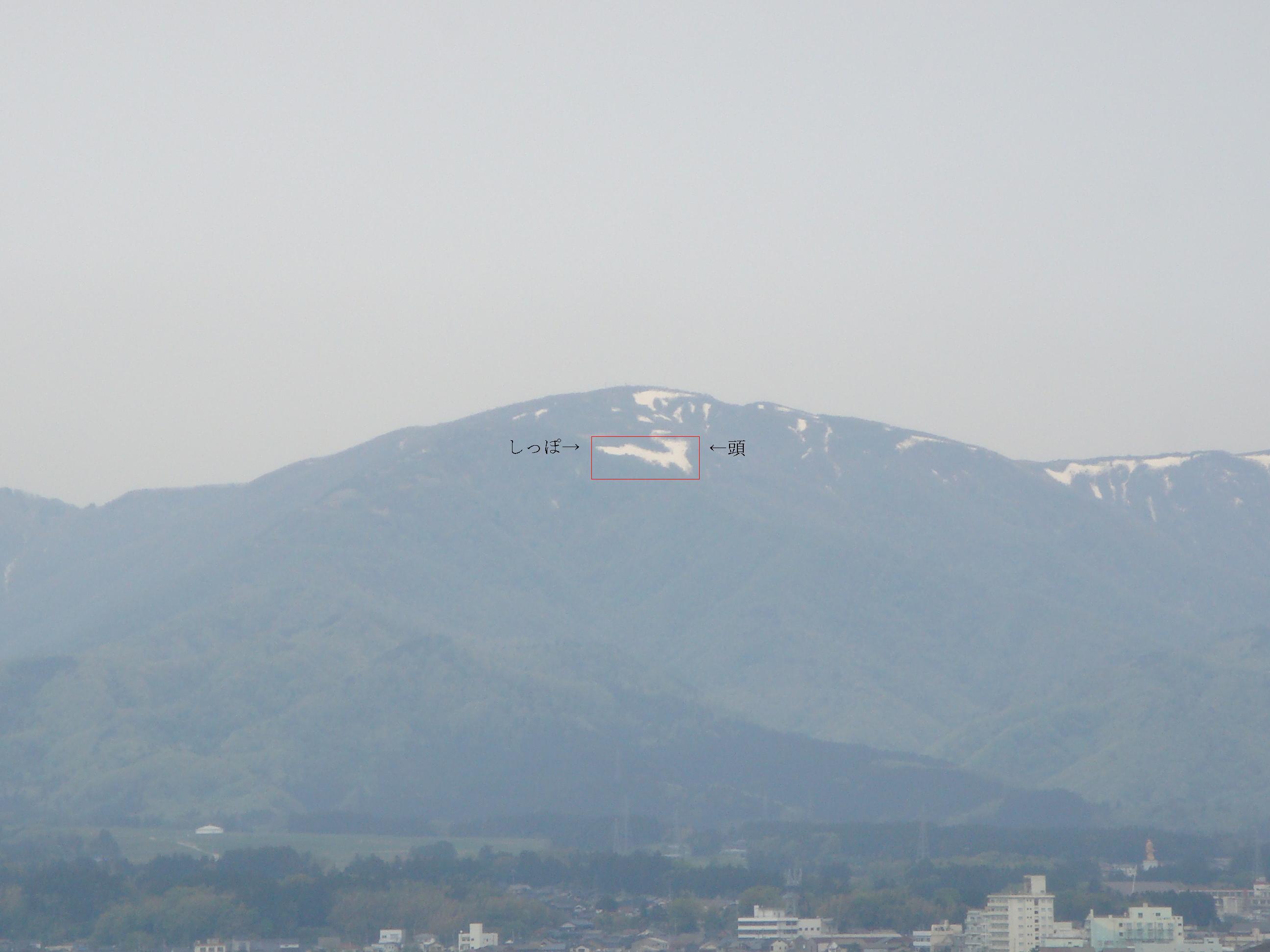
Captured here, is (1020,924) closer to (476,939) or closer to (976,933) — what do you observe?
(976,933)

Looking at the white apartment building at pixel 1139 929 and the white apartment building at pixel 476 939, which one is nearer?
the white apartment building at pixel 1139 929

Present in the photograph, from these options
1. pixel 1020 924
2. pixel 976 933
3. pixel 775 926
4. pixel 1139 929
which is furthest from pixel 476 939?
pixel 1139 929

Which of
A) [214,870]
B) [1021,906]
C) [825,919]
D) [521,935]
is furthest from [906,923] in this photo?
[214,870]

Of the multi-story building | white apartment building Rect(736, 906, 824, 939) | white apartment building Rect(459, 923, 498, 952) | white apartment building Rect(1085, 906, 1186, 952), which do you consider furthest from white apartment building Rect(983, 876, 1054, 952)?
white apartment building Rect(459, 923, 498, 952)

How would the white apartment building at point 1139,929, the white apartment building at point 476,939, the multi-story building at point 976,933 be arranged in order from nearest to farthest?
1. the white apartment building at point 1139,929
2. the multi-story building at point 976,933
3. the white apartment building at point 476,939

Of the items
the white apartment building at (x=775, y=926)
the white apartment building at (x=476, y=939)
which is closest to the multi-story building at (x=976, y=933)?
the white apartment building at (x=775, y=926)

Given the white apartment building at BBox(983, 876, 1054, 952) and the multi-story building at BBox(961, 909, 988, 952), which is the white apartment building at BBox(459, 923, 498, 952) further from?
the white apartment building at BBox(983, 876, 1054, 952)

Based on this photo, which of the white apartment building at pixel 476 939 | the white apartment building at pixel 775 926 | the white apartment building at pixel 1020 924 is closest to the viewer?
the white apartment building at pixel 1020 924

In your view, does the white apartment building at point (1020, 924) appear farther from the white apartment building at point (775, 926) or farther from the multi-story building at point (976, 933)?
the white apartment building at point (775, 926)
